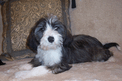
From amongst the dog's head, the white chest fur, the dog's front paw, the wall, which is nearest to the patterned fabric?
the wall

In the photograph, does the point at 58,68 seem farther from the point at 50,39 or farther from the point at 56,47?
the point at 50,39

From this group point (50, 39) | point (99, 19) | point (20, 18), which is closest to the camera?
point (50, 39)

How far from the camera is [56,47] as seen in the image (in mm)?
1861

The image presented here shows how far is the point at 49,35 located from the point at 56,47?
0.24 metres

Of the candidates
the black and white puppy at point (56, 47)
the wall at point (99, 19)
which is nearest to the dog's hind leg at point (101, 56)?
the black and white puppy at point (56, 47)

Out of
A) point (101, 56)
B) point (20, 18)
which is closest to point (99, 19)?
point (101, 56)

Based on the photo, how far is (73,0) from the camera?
3.23 meters

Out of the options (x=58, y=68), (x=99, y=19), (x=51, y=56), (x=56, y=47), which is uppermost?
(x=99, y=19)

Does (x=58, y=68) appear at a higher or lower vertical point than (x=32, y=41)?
lower

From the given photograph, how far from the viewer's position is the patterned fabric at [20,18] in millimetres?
2664

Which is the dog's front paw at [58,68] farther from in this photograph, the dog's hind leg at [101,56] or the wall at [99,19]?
the wall at [99,19]

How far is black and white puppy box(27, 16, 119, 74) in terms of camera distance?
70.5 inches

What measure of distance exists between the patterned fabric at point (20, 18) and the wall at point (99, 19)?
2.22ft

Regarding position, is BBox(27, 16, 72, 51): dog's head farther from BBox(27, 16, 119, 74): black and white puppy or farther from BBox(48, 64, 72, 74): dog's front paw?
BBox(48, 64, 72, 74): dog's front paw
